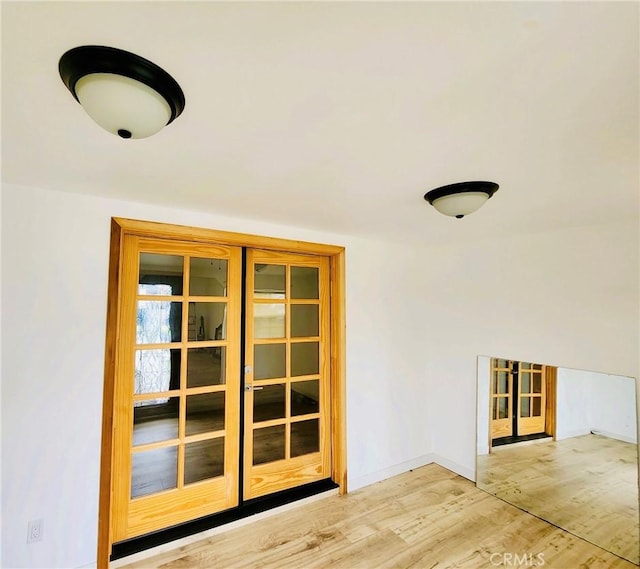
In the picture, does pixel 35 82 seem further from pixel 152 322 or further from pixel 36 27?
pixel 152 322

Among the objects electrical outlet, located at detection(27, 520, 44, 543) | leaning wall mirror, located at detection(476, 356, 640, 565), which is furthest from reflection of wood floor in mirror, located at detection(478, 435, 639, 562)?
electrical outlet, located at detection(27, 520, 44, 543)

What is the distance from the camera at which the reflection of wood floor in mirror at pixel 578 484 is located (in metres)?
2.35

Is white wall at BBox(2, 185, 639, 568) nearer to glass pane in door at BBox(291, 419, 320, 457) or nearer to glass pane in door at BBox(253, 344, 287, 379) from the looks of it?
glass pane in door at BBox(291, 419, 320, 457)

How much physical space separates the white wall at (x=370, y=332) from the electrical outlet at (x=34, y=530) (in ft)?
0.10

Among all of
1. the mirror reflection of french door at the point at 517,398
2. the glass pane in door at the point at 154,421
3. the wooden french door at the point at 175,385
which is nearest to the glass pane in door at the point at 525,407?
the mirror reflection of french door at the point at 517,398

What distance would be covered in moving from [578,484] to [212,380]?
3144 mm

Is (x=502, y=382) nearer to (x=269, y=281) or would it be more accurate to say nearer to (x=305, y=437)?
(x=305, y=437)

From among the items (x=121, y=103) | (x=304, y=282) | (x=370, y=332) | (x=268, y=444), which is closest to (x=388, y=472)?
(x=268, y=444)

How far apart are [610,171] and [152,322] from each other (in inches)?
117

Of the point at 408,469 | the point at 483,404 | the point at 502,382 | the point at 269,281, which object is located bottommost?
the point at 408,469

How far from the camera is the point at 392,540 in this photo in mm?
2418

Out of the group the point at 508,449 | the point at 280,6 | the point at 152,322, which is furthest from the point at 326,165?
the point at 508,449

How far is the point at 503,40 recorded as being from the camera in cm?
83

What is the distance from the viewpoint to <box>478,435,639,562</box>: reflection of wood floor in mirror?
7.70 feet
